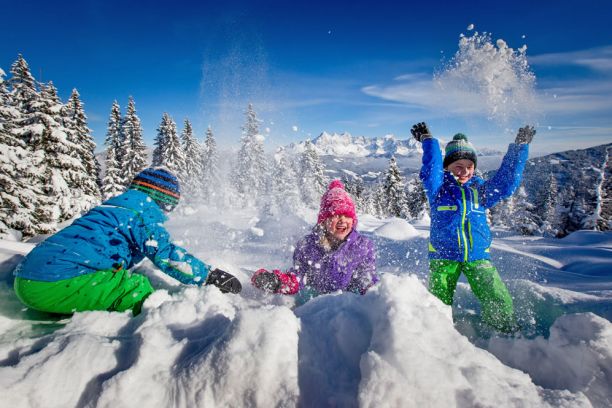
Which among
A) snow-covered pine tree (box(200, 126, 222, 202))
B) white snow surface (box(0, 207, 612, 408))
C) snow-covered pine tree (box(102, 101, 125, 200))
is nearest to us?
white snow surface (box(0, 207, 612, 408))

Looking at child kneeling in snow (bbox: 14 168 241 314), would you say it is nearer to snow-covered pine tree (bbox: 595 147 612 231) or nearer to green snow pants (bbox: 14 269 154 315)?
green snow pants (bbox: 14 269 154 315)

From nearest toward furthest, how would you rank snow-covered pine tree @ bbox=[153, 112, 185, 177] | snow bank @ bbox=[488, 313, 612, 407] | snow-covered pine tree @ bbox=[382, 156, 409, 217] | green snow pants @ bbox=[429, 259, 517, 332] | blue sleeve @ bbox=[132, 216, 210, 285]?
snow bank @ bbox=[488, 313, 612, 407] → green snow pants @ bbox=[429, 259, 517, 332] → blue sleeve @ bbox=[132, 216, 210, 285] → snow-covered pine tree @ bbox=[153, 112, 185, 177] → snow-covered pine tree @ bbox=[382, 156, 409, 217]

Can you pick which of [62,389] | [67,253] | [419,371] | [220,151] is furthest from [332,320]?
[220,151]

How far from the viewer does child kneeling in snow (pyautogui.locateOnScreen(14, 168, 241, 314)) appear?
2.47 metres

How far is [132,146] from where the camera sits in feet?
91.5

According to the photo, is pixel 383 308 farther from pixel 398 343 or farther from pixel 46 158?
pixel 46 158

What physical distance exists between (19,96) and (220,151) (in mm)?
26237

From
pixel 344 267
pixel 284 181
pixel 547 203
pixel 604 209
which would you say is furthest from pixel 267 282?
pixel 547 203

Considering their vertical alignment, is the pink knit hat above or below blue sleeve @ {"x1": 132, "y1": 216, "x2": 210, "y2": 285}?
above

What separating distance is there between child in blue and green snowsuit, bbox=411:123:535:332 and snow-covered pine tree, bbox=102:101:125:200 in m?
26.7

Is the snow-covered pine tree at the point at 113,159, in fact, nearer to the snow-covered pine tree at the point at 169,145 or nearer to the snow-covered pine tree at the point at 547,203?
the snow-covered pine tree at the point at 169,145

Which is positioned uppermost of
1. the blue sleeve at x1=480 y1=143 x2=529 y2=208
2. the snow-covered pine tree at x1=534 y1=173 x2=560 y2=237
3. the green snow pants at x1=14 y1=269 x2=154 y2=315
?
the blue sleeve at x1=480 y1=143 x2=529 y2=208

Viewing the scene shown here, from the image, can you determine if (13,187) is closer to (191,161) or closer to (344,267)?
(344,267)

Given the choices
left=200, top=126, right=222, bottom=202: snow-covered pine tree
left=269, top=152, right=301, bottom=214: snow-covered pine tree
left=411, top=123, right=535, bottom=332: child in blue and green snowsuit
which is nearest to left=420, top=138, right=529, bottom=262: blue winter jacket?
left=411, top=123, right=535, bottom=332: child in blue and green snowsuit
